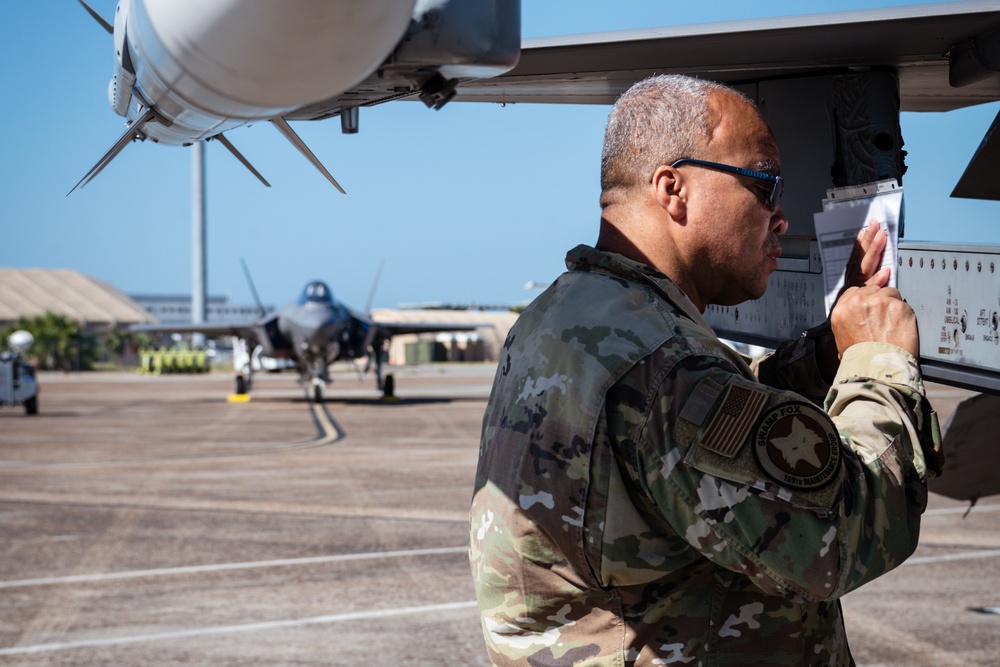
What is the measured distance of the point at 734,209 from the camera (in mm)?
2117

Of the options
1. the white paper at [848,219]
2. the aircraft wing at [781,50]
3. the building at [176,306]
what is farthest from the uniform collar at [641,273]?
the building at [176,306]

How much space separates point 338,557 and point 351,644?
8.30 ft

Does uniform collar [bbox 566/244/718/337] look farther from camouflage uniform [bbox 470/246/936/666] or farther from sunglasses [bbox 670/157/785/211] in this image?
sunglasses [bbox 670/157/785/211]

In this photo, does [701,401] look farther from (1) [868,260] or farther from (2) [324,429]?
(2) [324,429]

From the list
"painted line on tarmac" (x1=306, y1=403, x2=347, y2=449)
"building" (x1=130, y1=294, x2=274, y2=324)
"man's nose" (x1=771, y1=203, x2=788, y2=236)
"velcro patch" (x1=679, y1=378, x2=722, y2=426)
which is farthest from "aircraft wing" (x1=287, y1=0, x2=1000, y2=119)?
"building" (x1=130, y1=294, x2=274, y2=324)

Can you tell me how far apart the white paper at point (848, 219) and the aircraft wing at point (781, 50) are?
71cm

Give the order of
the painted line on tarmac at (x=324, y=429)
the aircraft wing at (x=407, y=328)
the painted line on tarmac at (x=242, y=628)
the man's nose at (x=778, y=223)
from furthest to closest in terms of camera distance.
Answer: the aircraft wing at (x=407, y=328)
the painted line on tarmac at (x=324, y=429)
the painted line on tarmac at (x=242, y=628)
the man's nose at (x=778, y=223)

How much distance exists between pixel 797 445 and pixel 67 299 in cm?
14126

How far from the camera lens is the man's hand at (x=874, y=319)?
6.86ft

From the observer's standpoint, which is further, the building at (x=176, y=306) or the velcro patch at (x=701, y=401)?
the building at (x=176, y=306)

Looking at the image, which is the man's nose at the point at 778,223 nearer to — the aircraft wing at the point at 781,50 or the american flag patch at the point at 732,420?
the american flag patch at the point at 732,420

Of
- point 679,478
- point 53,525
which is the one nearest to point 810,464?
point 679,478

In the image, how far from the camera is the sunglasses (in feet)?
6.81

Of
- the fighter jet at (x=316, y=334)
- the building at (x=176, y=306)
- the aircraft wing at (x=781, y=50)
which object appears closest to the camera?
the aircraft wing at (x=781, y=50)
